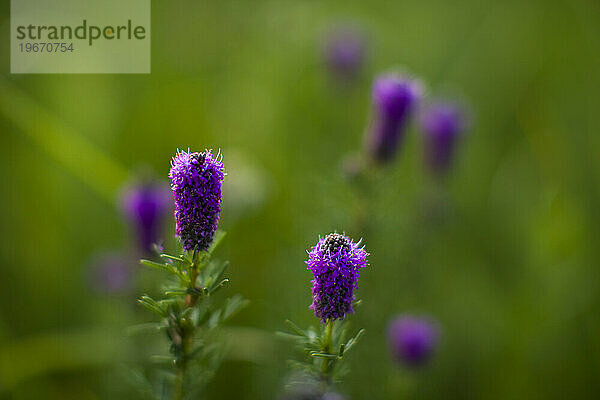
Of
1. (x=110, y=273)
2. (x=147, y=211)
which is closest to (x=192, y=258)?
(x=147, y=211)

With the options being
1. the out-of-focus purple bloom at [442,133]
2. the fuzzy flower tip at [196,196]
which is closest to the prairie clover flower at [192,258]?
the fuzzy flower tip at [196,196]

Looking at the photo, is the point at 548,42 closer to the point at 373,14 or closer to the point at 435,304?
the point at 373,14

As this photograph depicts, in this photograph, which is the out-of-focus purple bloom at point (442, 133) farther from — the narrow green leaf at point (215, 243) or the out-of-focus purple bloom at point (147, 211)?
the narrow green leaf at point (215, 243)

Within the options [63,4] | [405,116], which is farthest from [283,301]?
[63,4]

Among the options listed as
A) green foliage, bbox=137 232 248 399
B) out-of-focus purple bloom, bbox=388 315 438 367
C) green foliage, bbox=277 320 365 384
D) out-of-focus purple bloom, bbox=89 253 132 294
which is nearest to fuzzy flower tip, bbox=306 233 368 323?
green foliage, bbox=277 320 365 384

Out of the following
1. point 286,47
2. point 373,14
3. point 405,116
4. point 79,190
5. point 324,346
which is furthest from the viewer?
point 373,14

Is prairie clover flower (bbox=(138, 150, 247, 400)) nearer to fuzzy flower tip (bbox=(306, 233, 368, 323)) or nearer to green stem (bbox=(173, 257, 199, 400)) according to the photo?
green stem (bbox=(173, 257, 199, 400))

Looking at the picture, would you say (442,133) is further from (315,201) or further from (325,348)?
(325,348)
